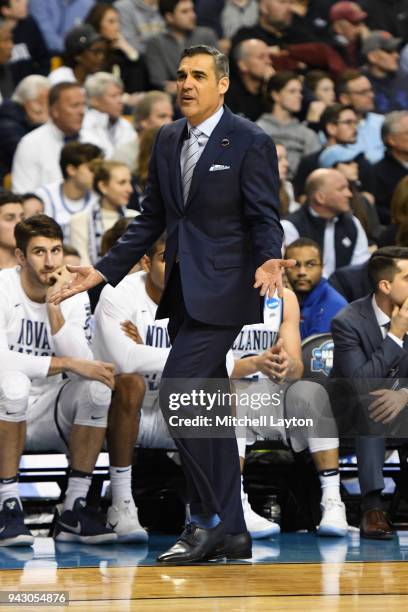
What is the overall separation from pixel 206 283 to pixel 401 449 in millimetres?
2009

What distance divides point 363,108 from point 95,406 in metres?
6.87

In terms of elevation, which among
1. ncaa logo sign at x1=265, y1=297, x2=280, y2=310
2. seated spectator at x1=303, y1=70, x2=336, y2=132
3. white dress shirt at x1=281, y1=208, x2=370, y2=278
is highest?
seated spectator at x1=303, y1=70, x2=336, y2=132

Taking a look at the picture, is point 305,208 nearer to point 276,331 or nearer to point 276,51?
point 276,331

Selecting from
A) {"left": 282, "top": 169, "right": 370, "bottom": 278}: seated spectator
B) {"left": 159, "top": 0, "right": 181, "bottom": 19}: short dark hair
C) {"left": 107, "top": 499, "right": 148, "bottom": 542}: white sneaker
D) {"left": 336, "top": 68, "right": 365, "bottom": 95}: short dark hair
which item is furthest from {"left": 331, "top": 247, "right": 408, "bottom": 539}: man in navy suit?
{"left": 159, "top": 0, "right": 181, "bottom": 19}: short dark hair

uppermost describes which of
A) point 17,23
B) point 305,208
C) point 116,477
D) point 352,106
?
point 17,23

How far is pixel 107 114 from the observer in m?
Result: 10.9

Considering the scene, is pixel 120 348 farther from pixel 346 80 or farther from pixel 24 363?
pixel 346 80

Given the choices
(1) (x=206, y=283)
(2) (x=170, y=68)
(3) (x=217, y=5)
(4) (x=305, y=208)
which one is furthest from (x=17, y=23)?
(1) (x=206, y=283)

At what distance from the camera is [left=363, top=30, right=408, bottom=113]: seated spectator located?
508 inches

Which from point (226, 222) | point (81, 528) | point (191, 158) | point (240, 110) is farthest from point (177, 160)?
point (240, 110)

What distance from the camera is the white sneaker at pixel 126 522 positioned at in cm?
602

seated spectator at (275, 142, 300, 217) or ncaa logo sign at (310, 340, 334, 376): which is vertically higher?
seated spectator at (275, 142, 300, 217)

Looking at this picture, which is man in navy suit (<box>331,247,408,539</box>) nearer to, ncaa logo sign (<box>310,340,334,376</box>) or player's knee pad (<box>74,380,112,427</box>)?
ncaa logo sign (<box>310,340,334,376</box>)

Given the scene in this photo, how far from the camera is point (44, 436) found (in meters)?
6.30
